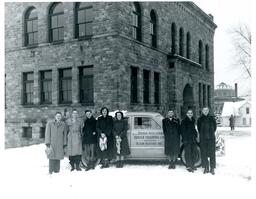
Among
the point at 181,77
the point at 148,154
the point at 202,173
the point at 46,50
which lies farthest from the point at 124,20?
the point at 202,173

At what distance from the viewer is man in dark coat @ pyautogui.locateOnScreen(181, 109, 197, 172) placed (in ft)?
31.0

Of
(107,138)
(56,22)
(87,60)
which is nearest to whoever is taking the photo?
(107,138)

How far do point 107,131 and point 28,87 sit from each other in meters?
10.7

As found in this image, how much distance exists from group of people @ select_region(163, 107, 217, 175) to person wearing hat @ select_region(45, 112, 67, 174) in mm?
3067

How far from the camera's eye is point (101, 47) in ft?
52.0

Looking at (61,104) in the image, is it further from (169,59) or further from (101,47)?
(169,59)

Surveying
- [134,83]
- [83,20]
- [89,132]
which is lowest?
[89,132]

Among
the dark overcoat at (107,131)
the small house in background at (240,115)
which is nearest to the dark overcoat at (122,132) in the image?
the dark overcoat at (107,131)

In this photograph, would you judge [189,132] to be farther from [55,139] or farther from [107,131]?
[55,139]

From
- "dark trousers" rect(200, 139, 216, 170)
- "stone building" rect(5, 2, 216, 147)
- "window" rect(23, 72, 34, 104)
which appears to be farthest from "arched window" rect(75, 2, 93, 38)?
"dark trousers" rect(200, 139, 216, 170)

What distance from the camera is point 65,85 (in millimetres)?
17422

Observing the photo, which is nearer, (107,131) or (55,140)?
(55,140)

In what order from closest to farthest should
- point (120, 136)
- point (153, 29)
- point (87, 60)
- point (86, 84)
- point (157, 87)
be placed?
1. point (120, 136)
2. point (87, 60)
3. point (86, 84)
4. point (153, 29)
5. point (157, 87)

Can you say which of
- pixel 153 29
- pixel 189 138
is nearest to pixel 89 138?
pixel 189 138
